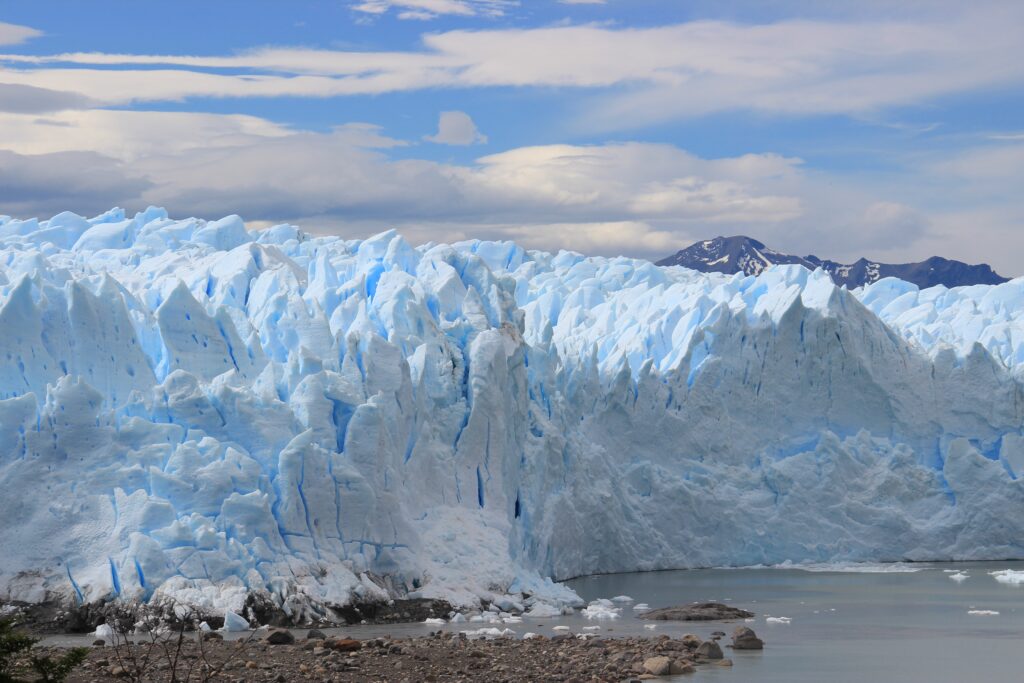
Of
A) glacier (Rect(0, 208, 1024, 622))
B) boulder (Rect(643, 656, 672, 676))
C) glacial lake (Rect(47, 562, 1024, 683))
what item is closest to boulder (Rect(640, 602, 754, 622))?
glacial lake (Rect(47, 562, 1024, 683))

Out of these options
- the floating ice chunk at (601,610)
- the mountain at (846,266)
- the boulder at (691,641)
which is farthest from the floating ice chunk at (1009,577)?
the mountain at (846,266)

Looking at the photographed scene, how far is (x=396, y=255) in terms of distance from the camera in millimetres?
23469

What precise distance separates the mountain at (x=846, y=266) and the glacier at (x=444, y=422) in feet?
60.5

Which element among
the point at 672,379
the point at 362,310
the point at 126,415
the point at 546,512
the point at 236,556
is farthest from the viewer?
the point at 672,379

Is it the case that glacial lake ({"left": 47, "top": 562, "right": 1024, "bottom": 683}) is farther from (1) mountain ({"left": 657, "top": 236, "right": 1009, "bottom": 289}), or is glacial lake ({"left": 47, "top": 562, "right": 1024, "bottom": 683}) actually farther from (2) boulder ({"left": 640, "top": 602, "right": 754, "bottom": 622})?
Answer: (1) mountain ({"left": 657, "top": 236, "right": 1009, "bottom": 289})

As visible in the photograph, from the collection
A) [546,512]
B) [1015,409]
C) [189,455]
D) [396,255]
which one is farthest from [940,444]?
[189,455]

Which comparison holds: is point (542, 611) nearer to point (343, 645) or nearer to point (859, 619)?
point (859, 619)

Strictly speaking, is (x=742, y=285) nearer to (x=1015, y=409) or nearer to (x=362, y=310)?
(x=1015, y=409)

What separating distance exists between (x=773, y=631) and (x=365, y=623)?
4.83 meters

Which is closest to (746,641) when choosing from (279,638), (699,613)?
(699,613)

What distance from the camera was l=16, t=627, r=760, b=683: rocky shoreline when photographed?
11.7 metres

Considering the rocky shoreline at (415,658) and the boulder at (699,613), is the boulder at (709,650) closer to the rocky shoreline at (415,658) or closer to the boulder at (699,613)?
the rocky shoreline at (415,658)

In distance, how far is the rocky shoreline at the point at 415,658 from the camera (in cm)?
1171

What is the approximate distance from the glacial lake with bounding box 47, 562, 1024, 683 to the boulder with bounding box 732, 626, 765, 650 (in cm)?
12
